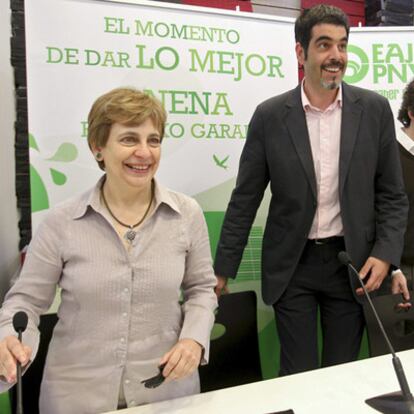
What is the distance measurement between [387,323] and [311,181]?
0.64m

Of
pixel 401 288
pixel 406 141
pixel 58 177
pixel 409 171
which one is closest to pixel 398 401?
pixel 401 288

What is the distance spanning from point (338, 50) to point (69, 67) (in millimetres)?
1193

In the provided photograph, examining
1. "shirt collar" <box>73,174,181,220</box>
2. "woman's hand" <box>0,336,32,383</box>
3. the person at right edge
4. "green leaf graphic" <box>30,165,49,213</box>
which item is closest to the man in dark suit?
the person at right edge

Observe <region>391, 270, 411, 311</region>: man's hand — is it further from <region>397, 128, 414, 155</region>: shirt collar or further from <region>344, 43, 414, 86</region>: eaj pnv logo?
<region>344, 43, 414, 86</region>: eaj pnv logo

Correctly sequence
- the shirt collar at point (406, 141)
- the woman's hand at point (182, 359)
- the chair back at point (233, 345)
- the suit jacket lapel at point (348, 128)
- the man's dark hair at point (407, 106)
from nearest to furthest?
the woman's hand at point (182, 359) < the suit jacket lapel at point (348, 128) < the chair back at point (233, 345) < the shirt collar at point (406, 141) < the man's dark hair at point (407, 106)

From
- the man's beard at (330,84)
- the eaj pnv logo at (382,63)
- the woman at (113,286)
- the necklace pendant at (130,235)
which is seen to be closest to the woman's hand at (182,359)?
the woman at (113,286)

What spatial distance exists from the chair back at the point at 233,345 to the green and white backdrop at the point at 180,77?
1.57 feet

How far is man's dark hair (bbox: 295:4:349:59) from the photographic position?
1.84m

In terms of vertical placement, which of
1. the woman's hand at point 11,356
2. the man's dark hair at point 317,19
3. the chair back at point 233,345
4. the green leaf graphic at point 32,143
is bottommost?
the chair back at point 233,345

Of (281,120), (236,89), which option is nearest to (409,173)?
(281,120)

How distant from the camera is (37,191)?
7.06 ft

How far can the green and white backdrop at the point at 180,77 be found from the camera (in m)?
2.14

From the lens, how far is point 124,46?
7.36ft

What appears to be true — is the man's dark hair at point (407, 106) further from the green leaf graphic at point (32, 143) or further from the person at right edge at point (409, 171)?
the green leaf graphic at point (32, 143)
